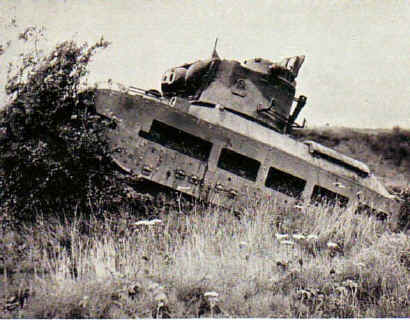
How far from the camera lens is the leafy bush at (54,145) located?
5.24m

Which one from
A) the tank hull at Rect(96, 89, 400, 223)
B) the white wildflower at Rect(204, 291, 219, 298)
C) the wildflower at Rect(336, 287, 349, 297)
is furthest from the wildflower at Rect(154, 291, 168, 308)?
the tank hull at Rect(96, 89, 400, 223)

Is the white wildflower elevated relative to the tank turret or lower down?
lower down

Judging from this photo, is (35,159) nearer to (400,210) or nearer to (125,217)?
(125,217)

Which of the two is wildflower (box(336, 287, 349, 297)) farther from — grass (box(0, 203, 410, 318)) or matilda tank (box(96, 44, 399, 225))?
matilda tank (box(96, 44, 399, 225))

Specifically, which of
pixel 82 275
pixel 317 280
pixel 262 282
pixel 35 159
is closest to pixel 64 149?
pixel 35 159

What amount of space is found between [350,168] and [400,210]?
3.85ft

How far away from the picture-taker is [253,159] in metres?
6.65

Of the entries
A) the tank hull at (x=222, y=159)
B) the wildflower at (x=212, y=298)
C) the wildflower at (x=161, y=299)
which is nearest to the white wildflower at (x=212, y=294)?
the wildflower at (x=212, y=298)

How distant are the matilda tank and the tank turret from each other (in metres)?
0.02

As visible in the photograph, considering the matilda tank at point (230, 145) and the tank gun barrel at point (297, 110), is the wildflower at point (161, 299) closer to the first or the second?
the matilda tank at point (230, 145)

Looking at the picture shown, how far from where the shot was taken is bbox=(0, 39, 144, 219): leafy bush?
5.24m

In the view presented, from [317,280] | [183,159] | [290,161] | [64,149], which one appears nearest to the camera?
[317,280]

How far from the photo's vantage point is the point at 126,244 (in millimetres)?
4938

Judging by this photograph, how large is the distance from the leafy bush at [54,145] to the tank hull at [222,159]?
43cm
